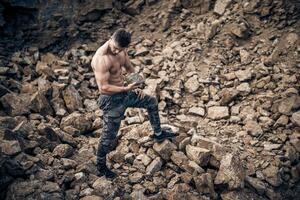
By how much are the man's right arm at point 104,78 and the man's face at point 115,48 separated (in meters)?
0.15

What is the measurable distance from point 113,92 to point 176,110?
2.04 metres

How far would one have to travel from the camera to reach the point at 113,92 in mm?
4480

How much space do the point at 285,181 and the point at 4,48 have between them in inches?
224

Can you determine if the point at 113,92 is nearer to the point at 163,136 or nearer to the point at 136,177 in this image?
the point at 163,136

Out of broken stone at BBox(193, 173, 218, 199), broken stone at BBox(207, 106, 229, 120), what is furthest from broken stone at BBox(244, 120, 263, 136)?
broken stone at BBox(193, 173, 218, 199)

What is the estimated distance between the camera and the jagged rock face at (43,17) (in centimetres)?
719

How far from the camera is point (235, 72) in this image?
6.57 metres

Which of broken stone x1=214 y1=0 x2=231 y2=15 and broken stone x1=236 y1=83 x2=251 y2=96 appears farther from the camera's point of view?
broken stone x1=214 y1=0 x2=231 y2=15

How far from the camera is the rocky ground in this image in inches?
186

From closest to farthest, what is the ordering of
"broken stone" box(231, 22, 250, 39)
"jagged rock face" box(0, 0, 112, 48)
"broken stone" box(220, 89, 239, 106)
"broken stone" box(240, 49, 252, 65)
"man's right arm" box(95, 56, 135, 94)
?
"man's right arm" box(95, 56, 135, 94) < "broken stone" box(220, 89, 239, 106) < "broken stone" box(240, 49, 252, 65) < "broken stone" box(231, 22, 250, 39) < "jagged rock face" box(0, 0, 112, 48)

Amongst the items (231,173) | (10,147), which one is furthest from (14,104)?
(231,173)

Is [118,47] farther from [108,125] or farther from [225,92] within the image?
[225,92]

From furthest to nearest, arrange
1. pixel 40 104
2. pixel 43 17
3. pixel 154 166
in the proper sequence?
1. pixel 43 17
2. pixel 40 104
3. pixel 154 166

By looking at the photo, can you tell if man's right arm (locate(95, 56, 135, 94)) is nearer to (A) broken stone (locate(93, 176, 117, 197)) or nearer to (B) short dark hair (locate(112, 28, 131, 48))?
(B) short dark hair (locate(112, 28, 131, 48))
